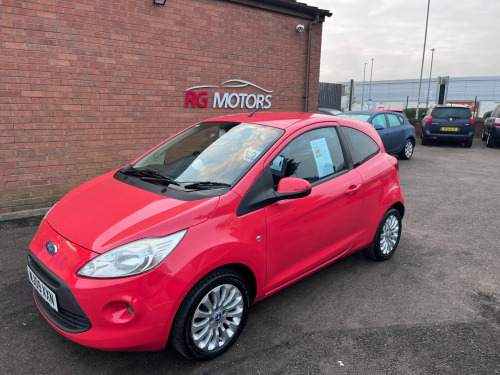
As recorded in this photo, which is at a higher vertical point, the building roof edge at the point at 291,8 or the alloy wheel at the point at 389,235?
the building roof edge at the point at 291,8

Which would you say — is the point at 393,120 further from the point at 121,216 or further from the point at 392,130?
the point at 121,216

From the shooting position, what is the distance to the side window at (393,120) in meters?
11.4

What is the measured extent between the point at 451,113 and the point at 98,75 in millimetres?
13429

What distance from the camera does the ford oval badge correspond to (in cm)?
238

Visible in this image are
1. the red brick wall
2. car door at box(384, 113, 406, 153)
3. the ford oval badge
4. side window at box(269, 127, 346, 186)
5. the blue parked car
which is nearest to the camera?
the ford oval badge

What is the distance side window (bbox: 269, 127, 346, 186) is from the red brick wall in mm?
3670

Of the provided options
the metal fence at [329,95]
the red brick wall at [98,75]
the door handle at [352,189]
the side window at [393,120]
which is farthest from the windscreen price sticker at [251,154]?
the metal fence at [329,95]

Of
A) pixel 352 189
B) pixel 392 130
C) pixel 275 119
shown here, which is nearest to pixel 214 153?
pixel 275 119

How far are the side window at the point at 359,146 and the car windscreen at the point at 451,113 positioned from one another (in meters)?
12.4

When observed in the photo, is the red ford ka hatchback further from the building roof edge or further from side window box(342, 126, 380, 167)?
the building roof edge

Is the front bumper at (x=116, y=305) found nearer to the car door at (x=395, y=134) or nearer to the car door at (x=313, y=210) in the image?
the car door at (x=313, y=210)

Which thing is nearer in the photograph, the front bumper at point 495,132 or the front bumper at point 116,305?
the front bumper at point 116,305

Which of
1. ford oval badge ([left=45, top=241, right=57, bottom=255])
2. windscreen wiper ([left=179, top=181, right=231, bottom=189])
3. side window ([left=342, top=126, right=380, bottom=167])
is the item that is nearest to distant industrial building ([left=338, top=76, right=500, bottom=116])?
side window ([left=342, top=126, right=380, bottom=167])

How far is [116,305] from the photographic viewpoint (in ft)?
7.09
